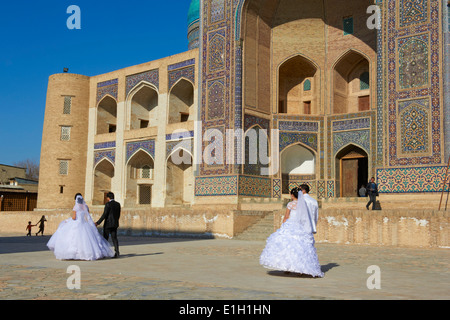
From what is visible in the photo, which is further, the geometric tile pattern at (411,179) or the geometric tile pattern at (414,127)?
the geometric tile pattern at (414,127)

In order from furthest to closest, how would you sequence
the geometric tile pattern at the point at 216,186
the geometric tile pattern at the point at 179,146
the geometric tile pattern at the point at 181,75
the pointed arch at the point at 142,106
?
the pointed arch at the point at 142,106, the geometric tile pattern at the point at 181,75, the geometric tile pattern at the point at 179,146, the geometric tile pattern at the point at 216,186

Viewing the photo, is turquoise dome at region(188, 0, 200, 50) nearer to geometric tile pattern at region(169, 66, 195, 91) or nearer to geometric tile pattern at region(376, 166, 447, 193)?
geometric tile pattern at region(169, 66, 195, 91)

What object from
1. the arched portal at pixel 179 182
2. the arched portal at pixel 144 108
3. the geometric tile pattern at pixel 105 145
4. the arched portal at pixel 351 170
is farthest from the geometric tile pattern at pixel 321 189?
the geometric tile pattern at pixel 105 145

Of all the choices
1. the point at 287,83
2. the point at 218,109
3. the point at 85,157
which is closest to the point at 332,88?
the point at 287,83

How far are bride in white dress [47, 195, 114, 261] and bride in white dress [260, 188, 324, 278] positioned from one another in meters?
3.03

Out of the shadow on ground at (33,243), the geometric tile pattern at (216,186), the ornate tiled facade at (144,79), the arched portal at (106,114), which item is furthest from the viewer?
the arched portal at (106,114)

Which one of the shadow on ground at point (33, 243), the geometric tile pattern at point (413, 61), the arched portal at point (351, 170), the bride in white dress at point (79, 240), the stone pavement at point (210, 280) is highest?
the geometric tile pattern at point (413, 61)

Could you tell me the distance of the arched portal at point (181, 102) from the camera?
74.5 feet

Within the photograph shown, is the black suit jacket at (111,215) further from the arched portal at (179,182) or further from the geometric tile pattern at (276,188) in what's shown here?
the arched portal at (179,182)

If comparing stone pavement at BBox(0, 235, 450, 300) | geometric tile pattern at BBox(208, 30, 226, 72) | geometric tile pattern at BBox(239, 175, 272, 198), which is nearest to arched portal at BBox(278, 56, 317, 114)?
geometric tile pattern at BBox(208, 30, 226, 72)

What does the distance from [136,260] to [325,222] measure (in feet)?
19.6

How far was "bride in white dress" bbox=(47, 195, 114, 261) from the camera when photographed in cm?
753

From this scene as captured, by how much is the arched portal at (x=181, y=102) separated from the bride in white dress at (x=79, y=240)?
592 inches
